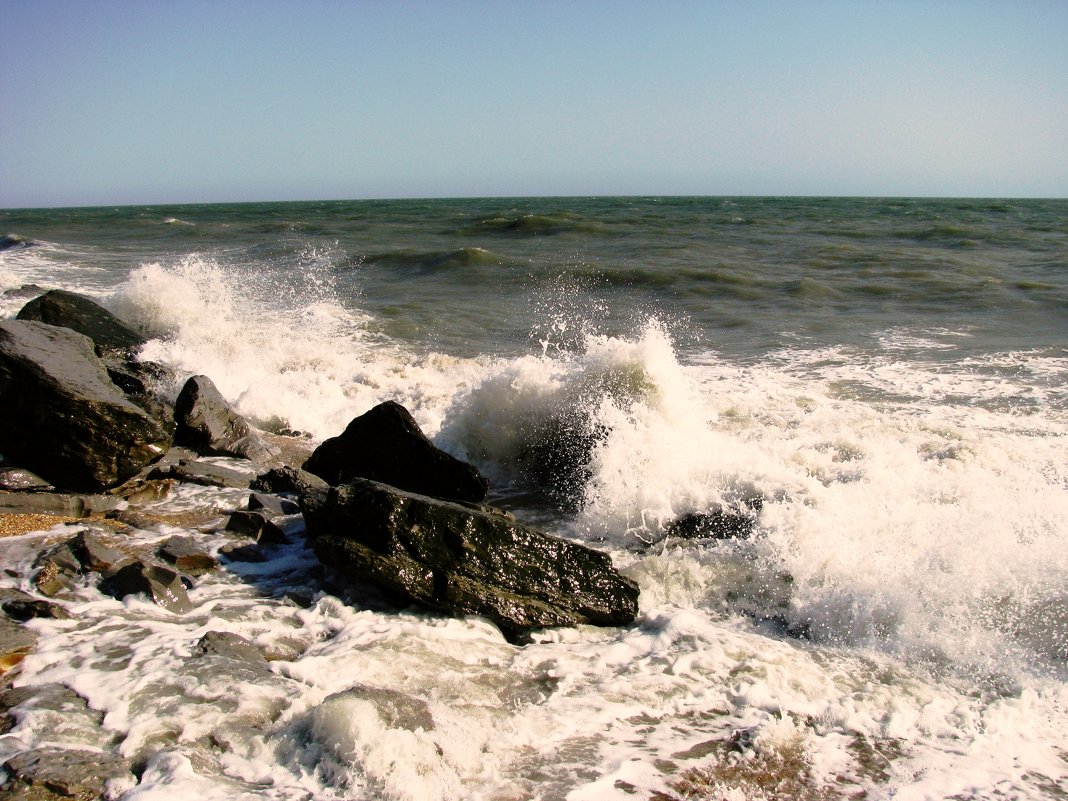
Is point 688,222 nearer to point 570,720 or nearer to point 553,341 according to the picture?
point 553,341

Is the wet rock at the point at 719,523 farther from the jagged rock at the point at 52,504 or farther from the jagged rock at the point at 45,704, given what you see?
the jagged rock at the point at 52,504

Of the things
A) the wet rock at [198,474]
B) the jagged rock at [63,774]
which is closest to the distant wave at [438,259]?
the wet rock at [198,474]

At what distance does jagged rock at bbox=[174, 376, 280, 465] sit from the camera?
22.3 feet

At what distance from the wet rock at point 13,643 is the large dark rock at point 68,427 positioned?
186 cm

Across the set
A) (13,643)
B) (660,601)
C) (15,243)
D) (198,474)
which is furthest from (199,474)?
(15,243)

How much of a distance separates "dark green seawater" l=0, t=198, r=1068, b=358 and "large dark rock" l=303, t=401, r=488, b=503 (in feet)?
16.8

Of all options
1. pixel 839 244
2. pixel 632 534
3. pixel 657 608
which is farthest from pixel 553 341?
pixel 839 244

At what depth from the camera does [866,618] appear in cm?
462

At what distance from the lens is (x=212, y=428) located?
6.85m

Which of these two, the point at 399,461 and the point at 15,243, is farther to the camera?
the point at 15,243

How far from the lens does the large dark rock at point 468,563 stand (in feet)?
14.3

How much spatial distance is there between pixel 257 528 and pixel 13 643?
1690 mm

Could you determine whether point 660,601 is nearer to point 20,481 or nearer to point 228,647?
point 228,647

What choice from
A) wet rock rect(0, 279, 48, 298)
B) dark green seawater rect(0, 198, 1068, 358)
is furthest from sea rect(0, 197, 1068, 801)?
wet rock rect(0, 279, 48, 298)
